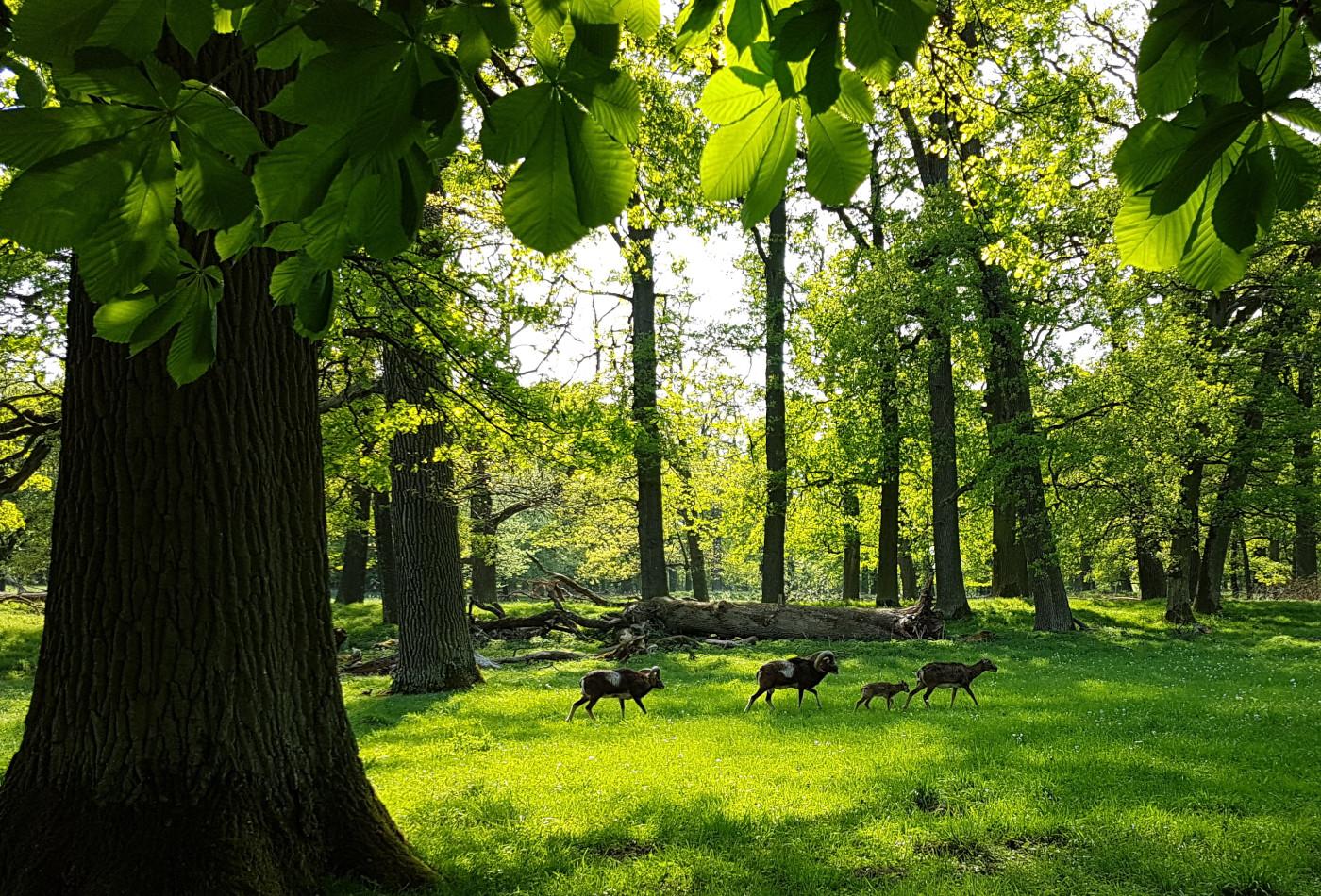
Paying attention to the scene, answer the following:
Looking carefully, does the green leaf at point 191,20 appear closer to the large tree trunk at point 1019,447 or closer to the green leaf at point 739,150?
the green leaf at point 739,150

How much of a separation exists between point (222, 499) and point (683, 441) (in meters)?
17.5

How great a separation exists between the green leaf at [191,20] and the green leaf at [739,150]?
58 cm

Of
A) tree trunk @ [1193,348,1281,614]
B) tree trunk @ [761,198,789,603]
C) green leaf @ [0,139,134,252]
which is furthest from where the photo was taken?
tree trunk @ [761,198,789,603]

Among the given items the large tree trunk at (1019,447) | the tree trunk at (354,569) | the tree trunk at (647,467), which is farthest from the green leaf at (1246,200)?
the tree trunk at (354,569)

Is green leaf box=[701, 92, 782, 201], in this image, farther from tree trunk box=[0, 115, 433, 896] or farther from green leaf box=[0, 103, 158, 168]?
tree trunk box=[0, 115, 433, 896]

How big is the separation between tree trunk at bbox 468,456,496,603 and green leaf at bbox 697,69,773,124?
34.3 feet

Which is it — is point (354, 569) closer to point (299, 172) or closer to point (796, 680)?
point (796, 680)

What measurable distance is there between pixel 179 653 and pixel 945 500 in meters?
18.1

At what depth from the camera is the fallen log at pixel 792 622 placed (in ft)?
56.0

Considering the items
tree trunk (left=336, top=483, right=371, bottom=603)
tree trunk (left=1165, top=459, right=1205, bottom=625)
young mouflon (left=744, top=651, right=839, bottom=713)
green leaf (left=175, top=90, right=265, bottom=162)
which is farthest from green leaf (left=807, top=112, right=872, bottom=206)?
tree trunk (left=336, top=483, right=371, bottom=603)

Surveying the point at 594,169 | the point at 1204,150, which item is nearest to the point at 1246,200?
the point at 1204,150

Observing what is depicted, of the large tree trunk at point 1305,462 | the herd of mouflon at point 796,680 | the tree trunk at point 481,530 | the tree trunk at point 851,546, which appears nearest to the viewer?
the herd of mouflon at point 796,680

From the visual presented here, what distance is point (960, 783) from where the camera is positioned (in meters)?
5.77

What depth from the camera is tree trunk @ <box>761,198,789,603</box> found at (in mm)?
21422
